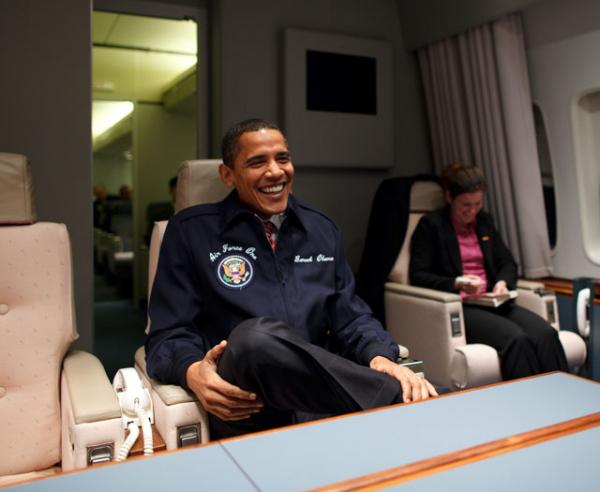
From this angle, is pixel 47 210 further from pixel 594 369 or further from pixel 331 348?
pixel 594 369

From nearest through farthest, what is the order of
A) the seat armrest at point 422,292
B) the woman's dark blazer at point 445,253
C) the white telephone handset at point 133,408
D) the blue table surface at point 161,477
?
the blue table surface at point 161,477 → the white telephone handset at point 133,408 → the seat armrest at point 422,292 → the woman's dark blazer at point 445,253

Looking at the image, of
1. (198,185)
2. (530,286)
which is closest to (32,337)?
(198,185)

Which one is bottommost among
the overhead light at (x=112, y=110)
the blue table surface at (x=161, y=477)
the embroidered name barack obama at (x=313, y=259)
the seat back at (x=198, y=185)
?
the blue table surface at (x=161, y=477)

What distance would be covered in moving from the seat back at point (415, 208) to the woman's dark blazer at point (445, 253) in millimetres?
102

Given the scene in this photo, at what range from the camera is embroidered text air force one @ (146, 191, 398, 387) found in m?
1.82

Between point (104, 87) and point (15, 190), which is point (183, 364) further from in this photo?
point (104, 87)

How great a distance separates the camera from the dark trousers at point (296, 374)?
1368 millimetres

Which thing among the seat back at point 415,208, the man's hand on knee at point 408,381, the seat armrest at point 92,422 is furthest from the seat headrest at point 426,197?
the seat armrest at point 92,422

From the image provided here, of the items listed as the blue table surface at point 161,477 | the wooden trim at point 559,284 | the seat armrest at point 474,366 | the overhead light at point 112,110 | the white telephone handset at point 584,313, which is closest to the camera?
the blue table surface at point 161,477

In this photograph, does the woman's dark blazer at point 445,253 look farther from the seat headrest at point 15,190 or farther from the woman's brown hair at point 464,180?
the seat headrest at point 15,190

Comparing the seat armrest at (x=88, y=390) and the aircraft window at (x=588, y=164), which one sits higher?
the aircraft window at (x=588, y=164)

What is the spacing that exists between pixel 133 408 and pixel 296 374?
493mm

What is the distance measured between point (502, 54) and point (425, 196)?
36.6 inches

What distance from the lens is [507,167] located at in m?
3.56
